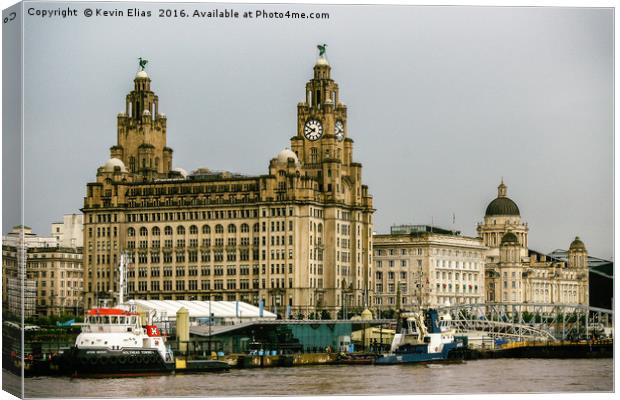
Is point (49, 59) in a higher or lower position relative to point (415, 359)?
higher

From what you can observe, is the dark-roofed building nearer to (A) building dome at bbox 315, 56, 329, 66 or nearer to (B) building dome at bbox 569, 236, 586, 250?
(B) building dome at bbox 569, 236, 586, 250

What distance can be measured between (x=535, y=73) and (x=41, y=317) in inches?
1348

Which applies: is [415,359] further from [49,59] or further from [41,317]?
[49,59]

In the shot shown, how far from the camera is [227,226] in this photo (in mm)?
106000

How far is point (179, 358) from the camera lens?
74.0 m

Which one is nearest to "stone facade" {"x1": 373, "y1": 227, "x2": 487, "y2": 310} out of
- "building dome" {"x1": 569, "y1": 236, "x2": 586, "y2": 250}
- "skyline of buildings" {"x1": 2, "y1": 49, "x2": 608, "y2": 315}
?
"skyline of buildings" {"x1": 2, "y1": 49, "x2": 608, "y2": 315}

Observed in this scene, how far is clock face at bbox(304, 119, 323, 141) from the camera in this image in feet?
348

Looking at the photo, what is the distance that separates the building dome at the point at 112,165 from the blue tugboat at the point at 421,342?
2507 cm

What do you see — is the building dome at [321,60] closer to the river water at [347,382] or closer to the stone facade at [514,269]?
the river water at [347,382]

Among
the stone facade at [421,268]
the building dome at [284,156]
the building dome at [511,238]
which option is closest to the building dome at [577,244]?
the building dome at [284,156]

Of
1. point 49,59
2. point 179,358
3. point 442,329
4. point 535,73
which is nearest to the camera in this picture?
point 49,59

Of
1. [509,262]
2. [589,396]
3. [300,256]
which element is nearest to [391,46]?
[589,396]

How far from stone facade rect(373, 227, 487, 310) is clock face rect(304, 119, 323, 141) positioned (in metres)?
14.9

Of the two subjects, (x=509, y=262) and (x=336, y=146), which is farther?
(x=509, y=262)
